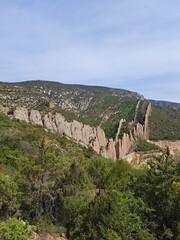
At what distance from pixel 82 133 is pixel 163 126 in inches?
1772

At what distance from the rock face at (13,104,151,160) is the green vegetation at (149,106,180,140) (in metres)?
18.1

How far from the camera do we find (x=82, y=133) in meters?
71.9

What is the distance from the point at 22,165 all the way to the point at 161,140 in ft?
270

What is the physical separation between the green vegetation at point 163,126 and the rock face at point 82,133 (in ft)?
59.5

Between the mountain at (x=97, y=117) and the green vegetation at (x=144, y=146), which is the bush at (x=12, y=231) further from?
the green vegetation at (x=144, y=146)

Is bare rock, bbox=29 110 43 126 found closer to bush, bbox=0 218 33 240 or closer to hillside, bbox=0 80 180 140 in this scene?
hillside, bbox=0 80 180 140

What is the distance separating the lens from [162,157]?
1994 cm

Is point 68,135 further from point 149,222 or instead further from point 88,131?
point 149,222

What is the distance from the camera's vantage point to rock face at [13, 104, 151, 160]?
6359cm

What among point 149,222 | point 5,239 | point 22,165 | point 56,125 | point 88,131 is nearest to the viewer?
point 5,239

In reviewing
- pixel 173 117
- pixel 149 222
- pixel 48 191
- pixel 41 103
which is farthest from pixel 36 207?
pixel 173 117

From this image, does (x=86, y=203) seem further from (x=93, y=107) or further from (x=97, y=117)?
(x=93, y=107)

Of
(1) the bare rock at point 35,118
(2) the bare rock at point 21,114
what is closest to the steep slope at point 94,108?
(1) the bare rock at point 35,118

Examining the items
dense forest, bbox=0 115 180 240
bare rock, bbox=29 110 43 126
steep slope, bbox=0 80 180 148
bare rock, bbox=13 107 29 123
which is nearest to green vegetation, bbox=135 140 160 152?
steep slope, bbox=0 80 180 148
